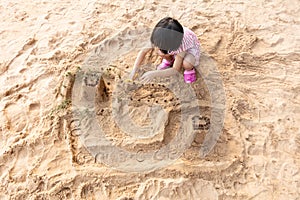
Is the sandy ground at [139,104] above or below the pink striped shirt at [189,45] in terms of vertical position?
below

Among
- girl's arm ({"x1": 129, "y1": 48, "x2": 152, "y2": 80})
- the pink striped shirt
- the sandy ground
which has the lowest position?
the sandy ground

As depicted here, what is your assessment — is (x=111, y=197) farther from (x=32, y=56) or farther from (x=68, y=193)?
(x=32, y=56)

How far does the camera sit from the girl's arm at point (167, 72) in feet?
8.34

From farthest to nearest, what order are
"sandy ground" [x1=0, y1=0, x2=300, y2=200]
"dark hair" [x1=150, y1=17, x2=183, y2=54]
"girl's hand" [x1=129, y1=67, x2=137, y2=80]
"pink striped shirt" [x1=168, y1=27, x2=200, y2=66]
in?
1. "girl's hand" [x1=129, y1=67, x2=137, y2=80]
2. "pink striped shirt" [x1=168, y1=27, x2=200, y2=66]
3. "dark hair" [x1=150, y1=17, x2=183, y2=54]
4. "sandy ground" [x1=0, y1=0, x2=300, y2=200]

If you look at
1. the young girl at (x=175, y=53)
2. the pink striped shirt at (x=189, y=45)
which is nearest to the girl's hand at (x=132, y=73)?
the young girl at (x=175, y=53)

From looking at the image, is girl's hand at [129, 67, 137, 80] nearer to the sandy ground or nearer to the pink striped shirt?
the sandy ground

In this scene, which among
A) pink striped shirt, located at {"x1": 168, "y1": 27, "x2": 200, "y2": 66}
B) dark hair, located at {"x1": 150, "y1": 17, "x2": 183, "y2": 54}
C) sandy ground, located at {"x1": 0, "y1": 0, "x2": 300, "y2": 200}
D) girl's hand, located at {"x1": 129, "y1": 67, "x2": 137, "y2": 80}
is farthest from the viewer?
girl's hand, located at {"x1": 129, "y1": 67, "x2": 137, "y2": 80}

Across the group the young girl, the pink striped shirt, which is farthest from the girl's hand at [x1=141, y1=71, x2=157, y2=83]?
the pink striped shirt

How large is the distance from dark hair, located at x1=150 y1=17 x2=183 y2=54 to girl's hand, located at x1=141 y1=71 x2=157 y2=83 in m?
0.25

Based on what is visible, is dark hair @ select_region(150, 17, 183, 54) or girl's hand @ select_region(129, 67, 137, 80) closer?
dark hair @ select_region(150, 17, 183, 54)

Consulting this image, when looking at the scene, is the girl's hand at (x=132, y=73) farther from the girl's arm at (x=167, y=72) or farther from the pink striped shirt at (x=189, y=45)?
the pink striped shirt at (x=189, y=45)

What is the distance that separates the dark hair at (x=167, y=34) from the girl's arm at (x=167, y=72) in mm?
197

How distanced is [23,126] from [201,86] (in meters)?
1.34

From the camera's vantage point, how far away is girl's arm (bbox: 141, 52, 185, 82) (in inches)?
100
